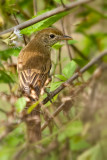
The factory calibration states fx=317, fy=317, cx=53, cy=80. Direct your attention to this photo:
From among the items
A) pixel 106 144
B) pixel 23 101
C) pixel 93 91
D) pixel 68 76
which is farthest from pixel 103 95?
pixel 23 101

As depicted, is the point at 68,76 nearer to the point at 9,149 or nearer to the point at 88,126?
the point at 88,126

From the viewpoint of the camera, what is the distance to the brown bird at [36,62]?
2.71m

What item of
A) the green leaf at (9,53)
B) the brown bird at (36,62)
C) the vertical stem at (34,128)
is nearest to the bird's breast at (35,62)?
the brown bird at (36,62)

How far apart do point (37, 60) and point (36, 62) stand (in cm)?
5

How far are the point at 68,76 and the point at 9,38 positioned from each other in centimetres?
59

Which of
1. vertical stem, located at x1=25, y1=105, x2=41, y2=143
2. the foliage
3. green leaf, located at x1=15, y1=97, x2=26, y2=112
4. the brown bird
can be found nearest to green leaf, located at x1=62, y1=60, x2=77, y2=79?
the foliage

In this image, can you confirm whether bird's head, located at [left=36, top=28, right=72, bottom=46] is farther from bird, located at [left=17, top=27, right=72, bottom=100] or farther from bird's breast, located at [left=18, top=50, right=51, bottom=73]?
bird's breast, located at [left=18, top=50, right=51, bottom=73]

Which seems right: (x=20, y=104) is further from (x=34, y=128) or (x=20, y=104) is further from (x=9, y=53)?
(x=9, y=53)

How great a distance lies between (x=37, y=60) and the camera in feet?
10.9

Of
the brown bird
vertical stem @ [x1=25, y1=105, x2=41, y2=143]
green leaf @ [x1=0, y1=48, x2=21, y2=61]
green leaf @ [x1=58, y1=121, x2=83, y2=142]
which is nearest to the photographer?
vertical stem @ [x1=25, y1=105, x2=41, y2=143]

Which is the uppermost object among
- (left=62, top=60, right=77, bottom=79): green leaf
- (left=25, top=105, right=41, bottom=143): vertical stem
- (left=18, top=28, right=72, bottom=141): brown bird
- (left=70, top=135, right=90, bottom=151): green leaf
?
(left=62, top=60, right=77, bottom=79): green leaf

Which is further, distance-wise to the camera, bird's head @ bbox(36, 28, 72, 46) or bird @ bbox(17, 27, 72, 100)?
bird's head @ bbox(36, 28, 72, 46)

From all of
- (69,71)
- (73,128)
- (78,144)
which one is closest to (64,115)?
(73,128)

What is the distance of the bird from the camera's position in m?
2.96
